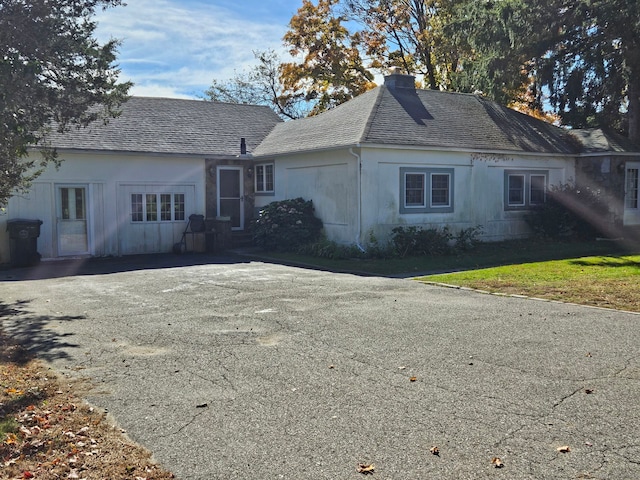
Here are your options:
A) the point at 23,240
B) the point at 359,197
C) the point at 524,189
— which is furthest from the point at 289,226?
the point at 524,189

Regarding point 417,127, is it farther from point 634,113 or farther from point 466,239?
point 634,113

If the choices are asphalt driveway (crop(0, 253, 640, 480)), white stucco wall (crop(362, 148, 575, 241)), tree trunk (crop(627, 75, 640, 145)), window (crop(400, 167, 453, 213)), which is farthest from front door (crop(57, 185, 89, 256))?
tree trunk (crop(627, 75, 640, 145))

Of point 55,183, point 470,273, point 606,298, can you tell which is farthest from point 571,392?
point 55,183

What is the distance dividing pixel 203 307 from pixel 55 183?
1040 cm

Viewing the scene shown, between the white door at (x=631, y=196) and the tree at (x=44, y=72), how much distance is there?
1768cm

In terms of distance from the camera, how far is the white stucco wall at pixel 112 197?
706 inches

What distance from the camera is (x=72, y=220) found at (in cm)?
1856

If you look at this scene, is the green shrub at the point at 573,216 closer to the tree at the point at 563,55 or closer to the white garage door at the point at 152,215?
the tree at the point at 563,55

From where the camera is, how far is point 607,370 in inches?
244

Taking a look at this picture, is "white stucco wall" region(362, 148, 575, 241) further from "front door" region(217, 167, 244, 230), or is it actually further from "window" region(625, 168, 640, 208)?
"front door" region(217, 167, 244, 230)

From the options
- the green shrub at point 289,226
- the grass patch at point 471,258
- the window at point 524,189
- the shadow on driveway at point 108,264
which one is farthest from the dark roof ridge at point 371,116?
the window at point 524,189

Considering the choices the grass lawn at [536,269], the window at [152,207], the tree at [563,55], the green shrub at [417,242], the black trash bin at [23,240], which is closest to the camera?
the grass lawn at [536,269]

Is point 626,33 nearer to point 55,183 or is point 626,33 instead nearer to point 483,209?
point 483,209

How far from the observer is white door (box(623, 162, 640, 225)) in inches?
842
